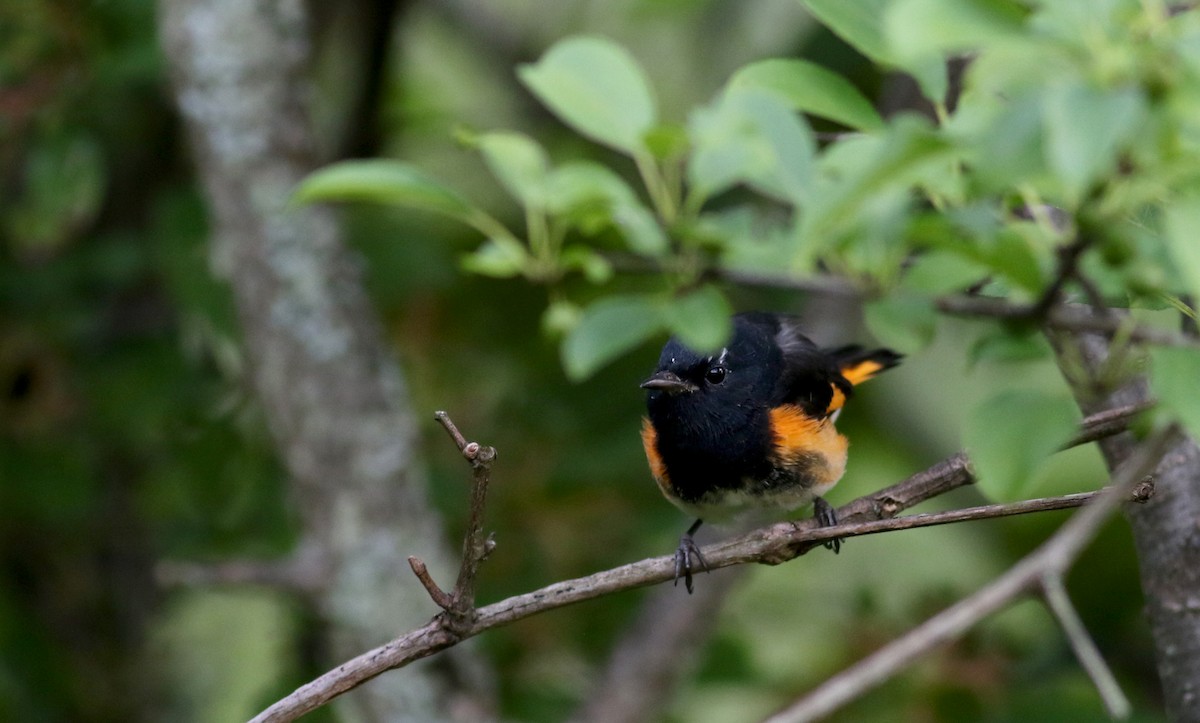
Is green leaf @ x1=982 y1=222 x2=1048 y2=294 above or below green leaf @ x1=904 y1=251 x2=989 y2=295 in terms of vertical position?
above

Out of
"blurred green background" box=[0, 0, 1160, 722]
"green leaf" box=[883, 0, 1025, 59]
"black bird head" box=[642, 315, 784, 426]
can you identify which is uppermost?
"green leaf" box=[883, 0, 1025, 59]

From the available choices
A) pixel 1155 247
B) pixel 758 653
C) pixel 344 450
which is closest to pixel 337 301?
pixel 344 450

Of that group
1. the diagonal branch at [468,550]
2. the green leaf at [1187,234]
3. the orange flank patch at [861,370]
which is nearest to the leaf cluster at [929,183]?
the green leaf at [1187,234]

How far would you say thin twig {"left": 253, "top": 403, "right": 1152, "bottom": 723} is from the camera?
1550 millimetres

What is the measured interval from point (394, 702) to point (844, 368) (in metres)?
1.59

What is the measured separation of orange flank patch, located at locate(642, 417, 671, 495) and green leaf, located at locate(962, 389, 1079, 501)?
1.84m

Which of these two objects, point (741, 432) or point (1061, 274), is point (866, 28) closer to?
point (1061, 274)

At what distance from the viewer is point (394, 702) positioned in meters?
3.52

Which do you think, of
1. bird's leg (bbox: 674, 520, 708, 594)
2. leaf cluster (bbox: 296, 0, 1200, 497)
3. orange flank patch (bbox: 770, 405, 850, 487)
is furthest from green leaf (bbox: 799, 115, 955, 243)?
orange flank patch (bbox: 770, 405, 850, 487)

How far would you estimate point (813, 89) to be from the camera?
1.31 m

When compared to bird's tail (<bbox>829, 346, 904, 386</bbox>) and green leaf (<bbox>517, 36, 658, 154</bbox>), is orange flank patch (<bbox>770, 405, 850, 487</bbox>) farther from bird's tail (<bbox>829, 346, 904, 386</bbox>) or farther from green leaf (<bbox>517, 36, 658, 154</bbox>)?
green leaf (<bbox>517, 36, 658, 154</bbox>)

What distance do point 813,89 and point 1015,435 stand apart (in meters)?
0.41

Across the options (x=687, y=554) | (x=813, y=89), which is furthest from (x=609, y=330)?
(x=687, y=554)

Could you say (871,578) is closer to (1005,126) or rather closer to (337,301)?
(337,301)
